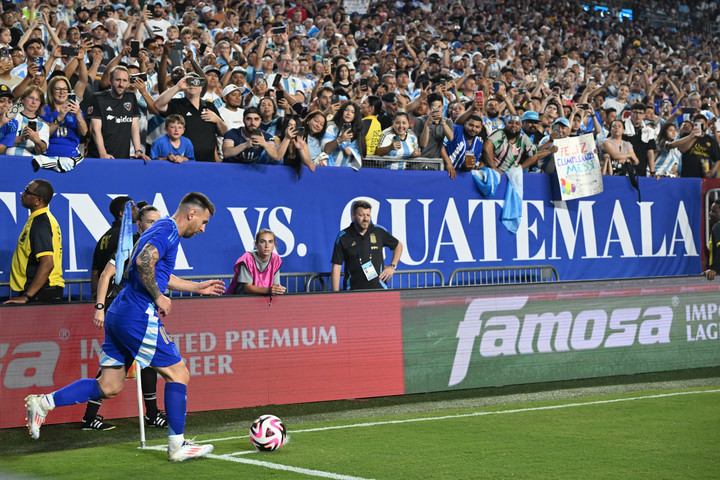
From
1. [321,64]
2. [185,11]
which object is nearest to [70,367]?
[321,64]

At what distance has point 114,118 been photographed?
1121cm

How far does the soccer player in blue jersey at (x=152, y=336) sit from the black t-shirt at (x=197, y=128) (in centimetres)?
527

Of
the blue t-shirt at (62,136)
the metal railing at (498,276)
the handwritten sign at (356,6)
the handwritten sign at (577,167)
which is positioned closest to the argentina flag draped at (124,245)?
the blue t-shirt at (62,136)

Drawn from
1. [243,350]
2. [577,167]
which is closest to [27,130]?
[243,350]

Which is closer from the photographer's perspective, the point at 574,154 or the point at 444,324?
the point at 444,324

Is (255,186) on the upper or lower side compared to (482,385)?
upper

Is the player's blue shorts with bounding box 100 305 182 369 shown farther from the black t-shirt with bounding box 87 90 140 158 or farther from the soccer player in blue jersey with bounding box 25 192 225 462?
the black t-shirt with bounding box 87 90 140 158

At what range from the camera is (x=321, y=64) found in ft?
55.0

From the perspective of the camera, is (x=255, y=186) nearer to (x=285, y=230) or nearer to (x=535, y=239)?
(x=285, y=230)

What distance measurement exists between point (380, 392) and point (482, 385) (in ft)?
4.40

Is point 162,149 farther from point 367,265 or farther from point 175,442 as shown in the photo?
point 175,442

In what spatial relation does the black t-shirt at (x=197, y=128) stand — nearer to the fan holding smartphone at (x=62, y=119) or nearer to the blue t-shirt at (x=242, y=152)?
the blue t-shirt at (x=242, y=152)

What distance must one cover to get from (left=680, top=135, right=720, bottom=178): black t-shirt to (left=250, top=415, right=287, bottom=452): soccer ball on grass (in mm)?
12946

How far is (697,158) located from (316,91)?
8.01 metres
